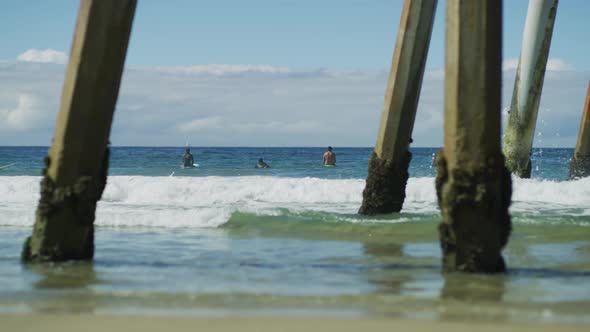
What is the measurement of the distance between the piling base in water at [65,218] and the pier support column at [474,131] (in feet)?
7.47

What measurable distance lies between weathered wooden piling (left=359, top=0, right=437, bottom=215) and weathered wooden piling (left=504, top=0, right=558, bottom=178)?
13.9ft

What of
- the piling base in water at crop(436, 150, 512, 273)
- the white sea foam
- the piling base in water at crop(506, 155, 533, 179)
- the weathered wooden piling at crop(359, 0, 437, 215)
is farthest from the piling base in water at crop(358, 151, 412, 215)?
the piling base in water at crop(506, 155, 533, 179)

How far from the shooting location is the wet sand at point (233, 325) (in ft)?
13.5

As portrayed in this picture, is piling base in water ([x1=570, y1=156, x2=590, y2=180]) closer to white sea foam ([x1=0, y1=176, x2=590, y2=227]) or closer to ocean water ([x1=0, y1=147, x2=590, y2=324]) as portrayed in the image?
white sea foam ([x1=0, y1=176, x2=590, y2=227])

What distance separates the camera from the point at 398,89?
920 centimetres

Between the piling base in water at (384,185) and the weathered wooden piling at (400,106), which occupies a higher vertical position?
the weathered wooden piling at (400,106)

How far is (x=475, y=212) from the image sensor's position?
5352 mm

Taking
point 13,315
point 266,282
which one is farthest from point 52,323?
point 266,282

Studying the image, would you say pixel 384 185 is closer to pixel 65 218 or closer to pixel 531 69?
pixel 531 69

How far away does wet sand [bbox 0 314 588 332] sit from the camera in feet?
13.5

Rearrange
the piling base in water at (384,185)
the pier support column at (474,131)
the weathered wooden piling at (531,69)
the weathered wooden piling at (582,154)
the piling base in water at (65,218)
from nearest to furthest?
1. the pier support column at (474,131)
2. the piling base in water at (65,218)
3. the piling base in water at (384,185)
4. the weathered wooden piling at (531,69)
5. the weathered wooden piling at (582,154)

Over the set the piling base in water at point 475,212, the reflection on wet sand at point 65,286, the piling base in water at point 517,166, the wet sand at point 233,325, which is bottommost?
the reflection on wet sand at point 65,286

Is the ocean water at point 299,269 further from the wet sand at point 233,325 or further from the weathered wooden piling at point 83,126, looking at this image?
the weathered wooden piling at point 83,126

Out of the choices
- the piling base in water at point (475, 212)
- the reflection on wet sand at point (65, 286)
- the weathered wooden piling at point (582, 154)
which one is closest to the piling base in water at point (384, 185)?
the piling base in water at point (475, 212)
